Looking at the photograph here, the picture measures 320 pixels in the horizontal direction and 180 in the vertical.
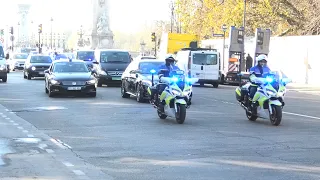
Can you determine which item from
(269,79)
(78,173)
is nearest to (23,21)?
(269,79)

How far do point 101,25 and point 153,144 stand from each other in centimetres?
7171

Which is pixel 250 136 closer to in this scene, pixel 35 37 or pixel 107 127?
pixel 107 127

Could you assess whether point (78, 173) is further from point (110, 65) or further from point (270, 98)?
point (110, 65)

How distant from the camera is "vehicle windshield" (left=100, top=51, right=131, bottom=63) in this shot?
3372 centimetres

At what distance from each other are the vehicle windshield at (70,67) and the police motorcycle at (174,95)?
1010 cm

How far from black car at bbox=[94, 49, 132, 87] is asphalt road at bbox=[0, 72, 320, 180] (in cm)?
1132

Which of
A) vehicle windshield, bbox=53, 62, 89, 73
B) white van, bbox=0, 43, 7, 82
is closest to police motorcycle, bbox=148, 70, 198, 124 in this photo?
vehicle windshield, bbox=53, 62, 89, 73

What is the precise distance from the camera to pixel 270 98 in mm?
16125

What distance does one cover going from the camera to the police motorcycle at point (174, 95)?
1631 centimetres

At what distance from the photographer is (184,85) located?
659 inches

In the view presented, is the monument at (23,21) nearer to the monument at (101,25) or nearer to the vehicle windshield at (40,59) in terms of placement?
the monument at (101,25)

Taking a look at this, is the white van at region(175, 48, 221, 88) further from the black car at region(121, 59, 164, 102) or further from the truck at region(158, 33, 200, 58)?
the black car at region(121, 59, 164, 102)

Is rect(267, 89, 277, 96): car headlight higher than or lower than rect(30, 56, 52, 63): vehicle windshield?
higher

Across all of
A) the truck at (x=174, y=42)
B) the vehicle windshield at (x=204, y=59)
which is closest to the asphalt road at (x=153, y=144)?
the vehicle windshield at (x=204, y=59)
